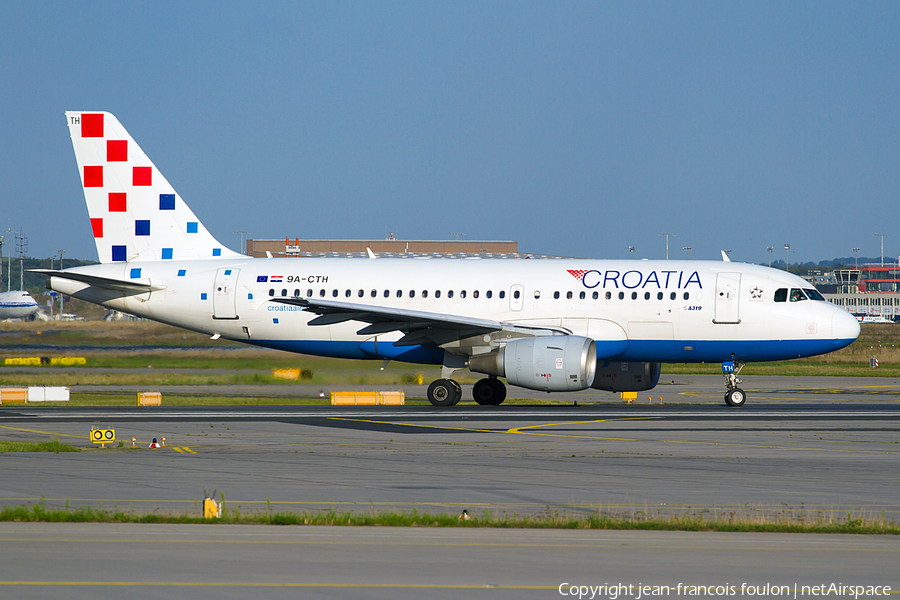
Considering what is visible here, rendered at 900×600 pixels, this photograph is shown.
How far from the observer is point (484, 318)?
28.7 m

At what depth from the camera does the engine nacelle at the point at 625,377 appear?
93.9 ft

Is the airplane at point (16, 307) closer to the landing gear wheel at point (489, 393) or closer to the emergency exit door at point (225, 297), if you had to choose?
the emergency exit door at point (225, 297)

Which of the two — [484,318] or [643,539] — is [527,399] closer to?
[484,318]

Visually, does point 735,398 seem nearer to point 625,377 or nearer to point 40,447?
point 625,377

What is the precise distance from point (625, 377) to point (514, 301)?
403 cm

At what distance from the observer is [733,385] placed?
2805cm

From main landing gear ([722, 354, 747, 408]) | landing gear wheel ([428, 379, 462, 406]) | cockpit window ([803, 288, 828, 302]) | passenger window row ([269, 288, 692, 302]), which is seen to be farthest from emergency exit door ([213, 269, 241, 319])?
cockpit window ([803, 288, 828, 302])

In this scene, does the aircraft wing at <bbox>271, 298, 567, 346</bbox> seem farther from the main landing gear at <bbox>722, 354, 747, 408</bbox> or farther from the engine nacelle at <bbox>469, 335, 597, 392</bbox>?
the main landing gear at <bbox>722, 354, 747, 408</bbox>

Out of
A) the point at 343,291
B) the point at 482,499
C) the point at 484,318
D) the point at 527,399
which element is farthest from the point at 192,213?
the point at 482,499

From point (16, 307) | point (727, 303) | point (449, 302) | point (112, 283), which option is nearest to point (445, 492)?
point (449, 302)

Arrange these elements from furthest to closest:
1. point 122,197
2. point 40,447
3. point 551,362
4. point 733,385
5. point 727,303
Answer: point 122,197, point 733,385, point 727,303, point 551,362, point 40,447

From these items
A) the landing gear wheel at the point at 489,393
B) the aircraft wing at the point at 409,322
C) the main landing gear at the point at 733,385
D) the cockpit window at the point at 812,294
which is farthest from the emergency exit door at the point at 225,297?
the cockpit window at the point at 812,294

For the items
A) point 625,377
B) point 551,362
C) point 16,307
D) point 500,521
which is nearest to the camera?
point 500,521

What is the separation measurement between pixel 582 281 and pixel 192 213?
13273mm
